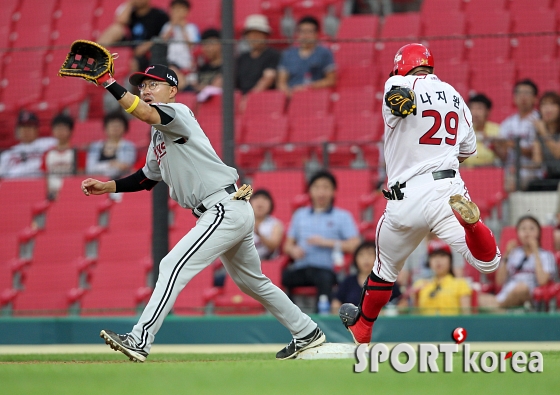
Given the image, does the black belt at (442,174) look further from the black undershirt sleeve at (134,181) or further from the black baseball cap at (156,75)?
the black undershirt sleeve at (134,181)

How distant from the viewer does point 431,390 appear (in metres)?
4.20

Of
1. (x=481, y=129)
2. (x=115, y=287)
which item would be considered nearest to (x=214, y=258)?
(x=115, y=287)

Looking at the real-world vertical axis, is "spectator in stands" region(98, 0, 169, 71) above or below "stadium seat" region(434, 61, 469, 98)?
above

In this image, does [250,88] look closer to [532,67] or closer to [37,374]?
[532,67]

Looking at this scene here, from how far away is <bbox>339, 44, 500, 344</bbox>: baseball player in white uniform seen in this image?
595 cm

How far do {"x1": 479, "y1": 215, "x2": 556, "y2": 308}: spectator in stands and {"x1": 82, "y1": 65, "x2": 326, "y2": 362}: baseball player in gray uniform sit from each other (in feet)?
9.92

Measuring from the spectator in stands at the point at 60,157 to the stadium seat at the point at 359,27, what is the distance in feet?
13.2

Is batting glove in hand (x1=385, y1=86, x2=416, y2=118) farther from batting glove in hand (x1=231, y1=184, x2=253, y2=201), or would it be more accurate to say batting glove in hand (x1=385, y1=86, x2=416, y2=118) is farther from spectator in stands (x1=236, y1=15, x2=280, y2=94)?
spectator in stands (x1=236, y1=15, x2=280, y2=94)

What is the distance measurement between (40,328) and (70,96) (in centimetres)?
367

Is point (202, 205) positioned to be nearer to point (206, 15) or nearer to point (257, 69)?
point (257, 69)

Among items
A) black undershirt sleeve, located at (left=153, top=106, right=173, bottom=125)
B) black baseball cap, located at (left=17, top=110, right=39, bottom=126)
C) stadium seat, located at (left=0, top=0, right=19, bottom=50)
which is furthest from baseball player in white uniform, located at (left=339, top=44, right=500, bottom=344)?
stadium seat, located at (left=0, top=0, right=19, bottom=50)

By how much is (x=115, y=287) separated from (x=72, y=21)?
226 inches

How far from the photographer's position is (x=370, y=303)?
21.0 ft

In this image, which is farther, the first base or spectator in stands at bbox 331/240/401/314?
spectator in stands at bbox 331/240/401/314
